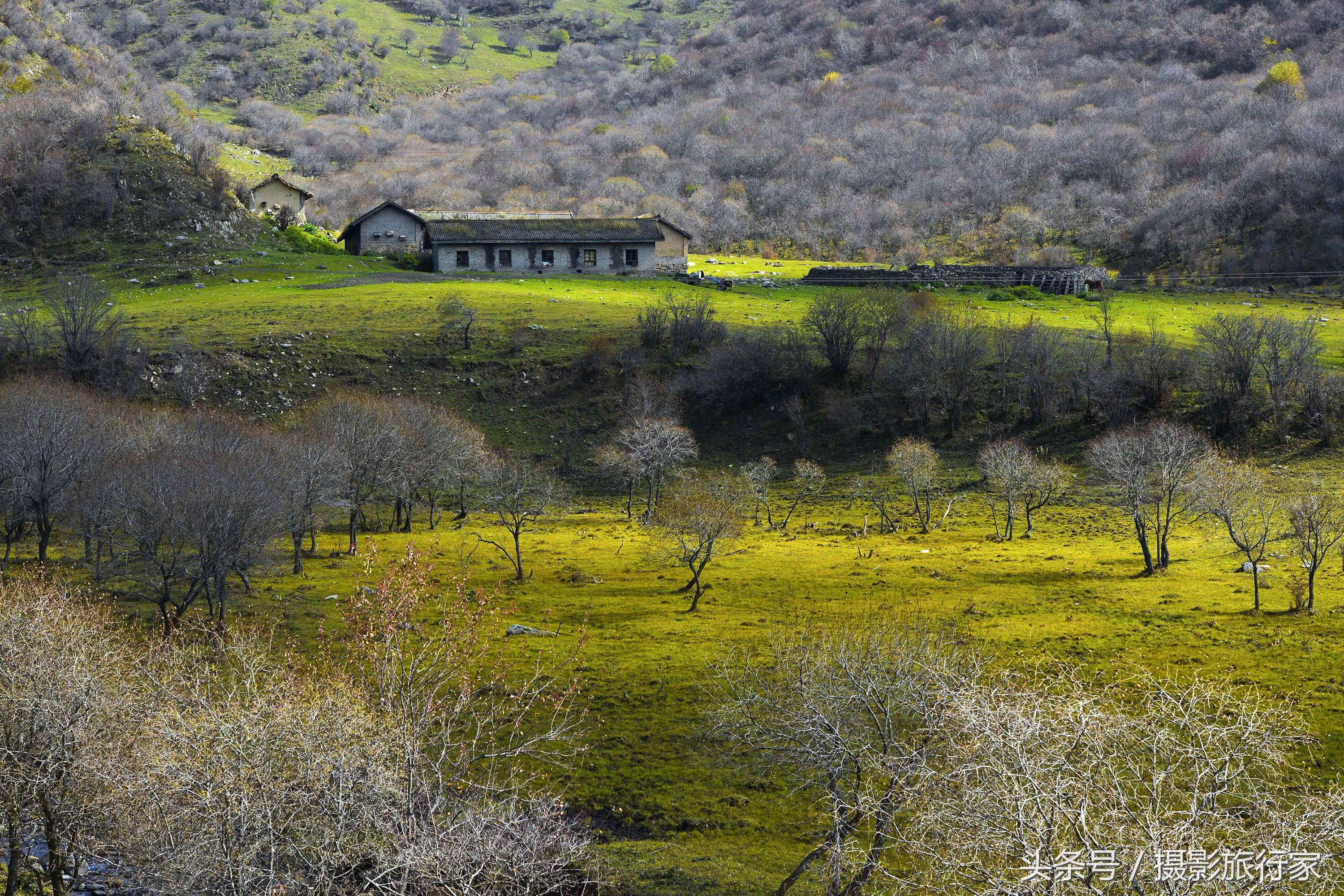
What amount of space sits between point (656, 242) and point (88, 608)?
8216 centimetres

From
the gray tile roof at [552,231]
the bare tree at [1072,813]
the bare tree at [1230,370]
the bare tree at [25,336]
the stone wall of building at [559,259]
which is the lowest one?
the bare tree at [1072,813]

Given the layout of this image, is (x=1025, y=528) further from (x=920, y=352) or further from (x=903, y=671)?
(x=903, y=671)

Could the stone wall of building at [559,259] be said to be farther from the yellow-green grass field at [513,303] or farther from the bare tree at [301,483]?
the bare tree at [301,483]

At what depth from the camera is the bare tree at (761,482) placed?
211 ft

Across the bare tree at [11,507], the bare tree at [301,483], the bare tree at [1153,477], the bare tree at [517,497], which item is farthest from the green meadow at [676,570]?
the bare tree at [11,507]

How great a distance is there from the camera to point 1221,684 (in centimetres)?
3158

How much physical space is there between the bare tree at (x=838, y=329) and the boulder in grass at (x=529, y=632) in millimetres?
48819

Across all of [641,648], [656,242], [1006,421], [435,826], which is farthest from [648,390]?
[435,826]

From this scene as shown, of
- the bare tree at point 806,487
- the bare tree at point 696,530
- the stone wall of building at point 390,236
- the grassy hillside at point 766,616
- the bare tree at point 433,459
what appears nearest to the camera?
the grassy hillside at point 766,616

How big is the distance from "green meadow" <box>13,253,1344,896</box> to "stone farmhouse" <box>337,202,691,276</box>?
5079 mm

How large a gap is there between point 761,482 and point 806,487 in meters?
3.55

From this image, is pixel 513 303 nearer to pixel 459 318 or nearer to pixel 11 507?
pixel 459 318

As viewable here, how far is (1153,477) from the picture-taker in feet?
173

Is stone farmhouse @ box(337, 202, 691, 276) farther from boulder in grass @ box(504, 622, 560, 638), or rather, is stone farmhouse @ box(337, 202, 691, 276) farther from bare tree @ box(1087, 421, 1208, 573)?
boulder in grass @ box(504, 622, 560, 638)
